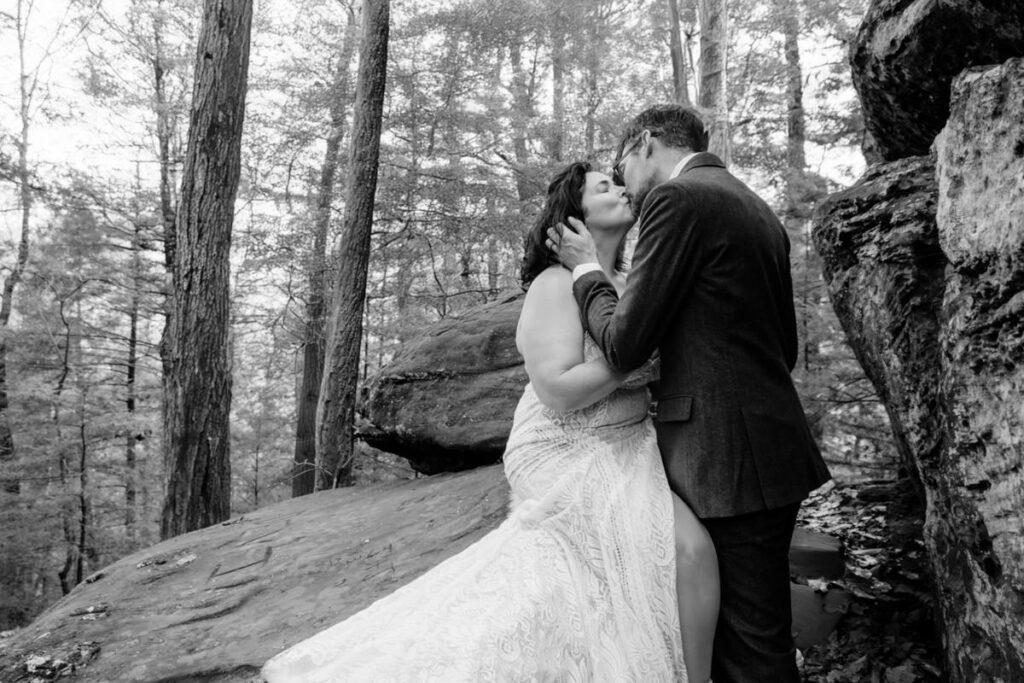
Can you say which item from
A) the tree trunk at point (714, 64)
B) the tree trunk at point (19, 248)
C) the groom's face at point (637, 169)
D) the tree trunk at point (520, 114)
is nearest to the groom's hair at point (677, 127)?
the groom's face at point (637, 169)

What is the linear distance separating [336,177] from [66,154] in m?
5.40

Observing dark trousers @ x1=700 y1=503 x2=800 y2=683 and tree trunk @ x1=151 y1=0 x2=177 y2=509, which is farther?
tree trunk @ x1=151 y1=0 x2=177 y2=509

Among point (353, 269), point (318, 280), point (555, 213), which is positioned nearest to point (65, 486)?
point (318, 280)

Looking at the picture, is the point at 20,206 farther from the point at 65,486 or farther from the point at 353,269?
the point at 353,269

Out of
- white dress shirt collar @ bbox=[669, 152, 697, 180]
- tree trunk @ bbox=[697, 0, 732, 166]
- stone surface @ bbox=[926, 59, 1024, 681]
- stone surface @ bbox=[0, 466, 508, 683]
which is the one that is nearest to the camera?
stone surface @ bbox=[926, 59, 1024, 681]

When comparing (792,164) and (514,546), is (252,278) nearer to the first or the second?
(792,164)

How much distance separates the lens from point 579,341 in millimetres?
2377

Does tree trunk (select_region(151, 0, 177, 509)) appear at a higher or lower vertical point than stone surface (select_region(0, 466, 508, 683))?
higher

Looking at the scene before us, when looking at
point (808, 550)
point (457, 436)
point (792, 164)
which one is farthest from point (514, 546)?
point (792, 164)

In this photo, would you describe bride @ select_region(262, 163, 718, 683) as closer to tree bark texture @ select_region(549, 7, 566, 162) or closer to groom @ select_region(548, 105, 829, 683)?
groom @ select_region(548, 105, 829, 683)

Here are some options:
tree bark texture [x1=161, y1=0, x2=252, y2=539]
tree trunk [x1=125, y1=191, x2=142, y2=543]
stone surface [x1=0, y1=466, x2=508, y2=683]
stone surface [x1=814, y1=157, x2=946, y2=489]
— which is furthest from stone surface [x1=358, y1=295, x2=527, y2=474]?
tree trunk [x1=125, y1=191, x2=142, y2=543]

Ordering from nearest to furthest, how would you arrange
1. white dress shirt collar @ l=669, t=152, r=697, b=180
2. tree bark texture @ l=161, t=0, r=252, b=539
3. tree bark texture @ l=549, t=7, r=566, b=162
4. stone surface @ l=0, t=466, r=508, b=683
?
white dress shirt collar @ l=669, t=152, r=697, b=180
stone surface @ l=0, t=466, r=508, b=683
tree bark texture @ l=161, t=0, r=252, b=539
tree bark texture @ l=549, t=7, r=566, b=162

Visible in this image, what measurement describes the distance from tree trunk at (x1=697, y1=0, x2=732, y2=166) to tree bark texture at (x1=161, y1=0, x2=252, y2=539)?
540 cm

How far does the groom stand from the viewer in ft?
6.78
